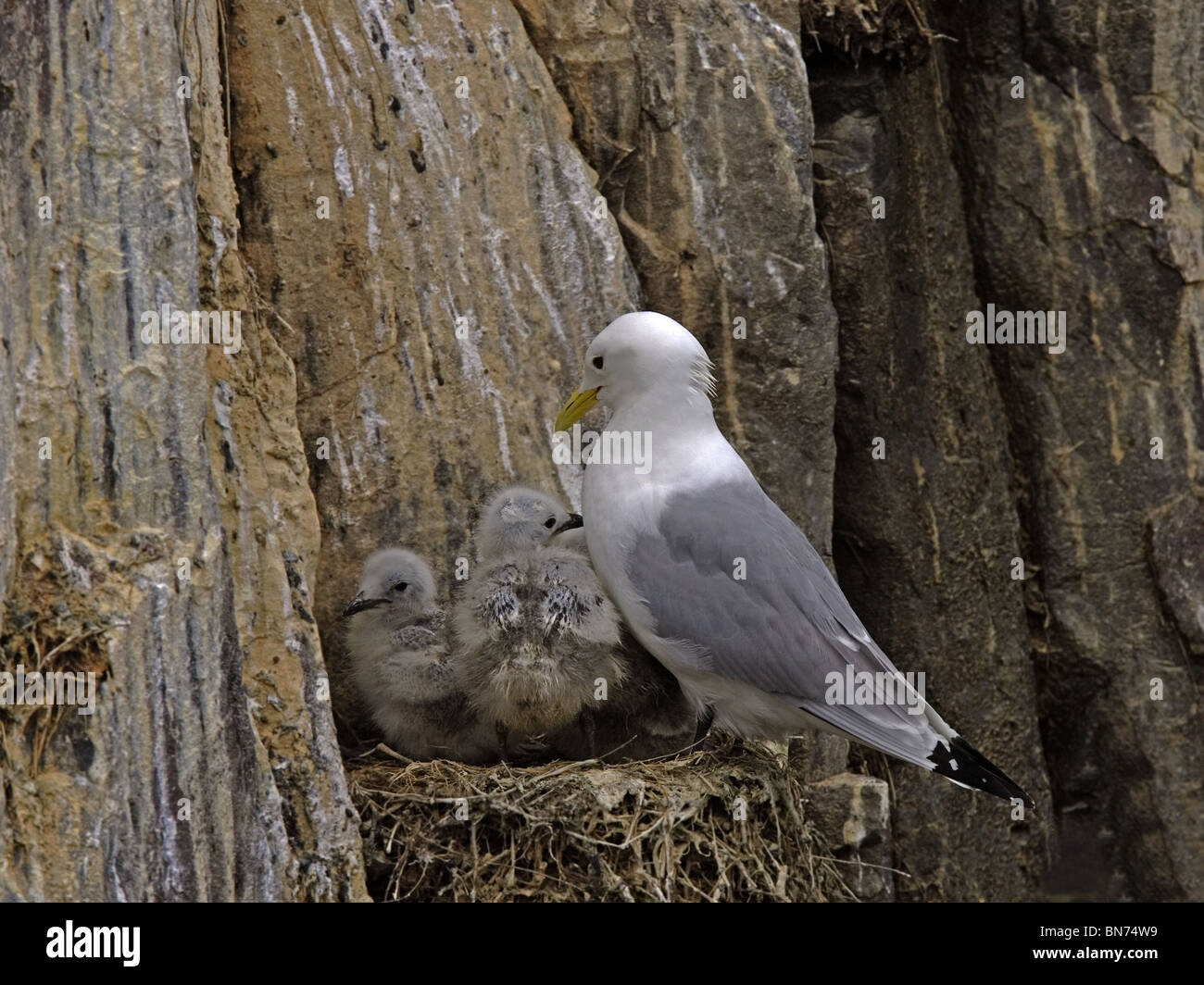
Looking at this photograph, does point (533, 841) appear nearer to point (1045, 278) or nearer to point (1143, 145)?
point (1045, 278)

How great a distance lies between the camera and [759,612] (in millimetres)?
5168

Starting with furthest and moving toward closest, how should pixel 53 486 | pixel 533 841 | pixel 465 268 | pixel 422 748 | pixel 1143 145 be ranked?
pixel 1143 145
pixel 465 268
pixel 422 748
pixel 533 841
pixel 53 486

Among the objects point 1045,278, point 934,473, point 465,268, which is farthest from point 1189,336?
point 465,268

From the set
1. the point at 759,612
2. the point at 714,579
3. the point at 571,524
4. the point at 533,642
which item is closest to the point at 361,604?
the point at 533,642

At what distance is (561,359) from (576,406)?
Answer: 1.13 ft

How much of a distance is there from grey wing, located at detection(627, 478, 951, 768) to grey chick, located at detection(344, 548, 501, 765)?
0.65 meters

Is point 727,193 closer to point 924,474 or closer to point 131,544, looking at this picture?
point 924,474

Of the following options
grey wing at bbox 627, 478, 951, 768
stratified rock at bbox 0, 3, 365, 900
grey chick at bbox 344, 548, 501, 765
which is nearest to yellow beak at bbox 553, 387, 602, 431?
grey wing at bbox 627, 478, 951, 768

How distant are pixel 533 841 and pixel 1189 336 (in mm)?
3620

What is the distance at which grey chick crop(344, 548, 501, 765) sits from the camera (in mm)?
5277

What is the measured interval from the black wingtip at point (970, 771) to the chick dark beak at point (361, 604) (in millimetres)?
1751

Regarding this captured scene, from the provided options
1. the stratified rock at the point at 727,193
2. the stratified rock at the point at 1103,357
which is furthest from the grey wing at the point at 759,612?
the stratified rock at the point at 1103,357

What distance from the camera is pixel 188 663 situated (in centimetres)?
414

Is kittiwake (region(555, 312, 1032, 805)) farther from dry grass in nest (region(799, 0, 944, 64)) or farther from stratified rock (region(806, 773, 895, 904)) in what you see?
dry grass in nest (region(799, 0, 944, 64))
